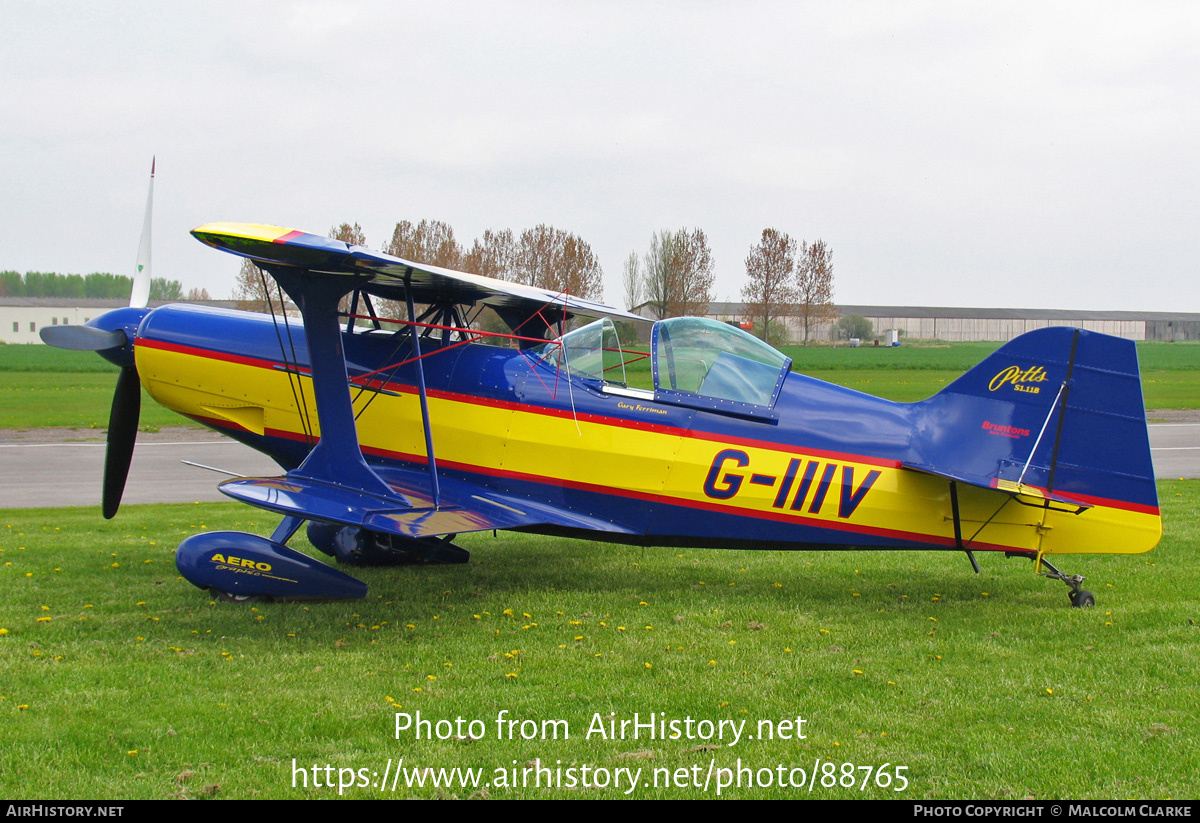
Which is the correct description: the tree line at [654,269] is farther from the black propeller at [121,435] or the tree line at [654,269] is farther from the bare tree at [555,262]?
the black propeller at [121,435]

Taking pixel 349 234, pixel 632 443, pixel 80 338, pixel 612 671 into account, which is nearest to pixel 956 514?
pixel 632 443

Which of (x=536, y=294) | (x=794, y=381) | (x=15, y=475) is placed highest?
(x=536, y=294)

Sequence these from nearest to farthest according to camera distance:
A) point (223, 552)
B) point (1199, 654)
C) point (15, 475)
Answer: point (1199, 654) → point (223, 552) → point (15, 475)

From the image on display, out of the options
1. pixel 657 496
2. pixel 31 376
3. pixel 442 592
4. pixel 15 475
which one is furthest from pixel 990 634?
pixel 31 376

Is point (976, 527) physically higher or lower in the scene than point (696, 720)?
higher

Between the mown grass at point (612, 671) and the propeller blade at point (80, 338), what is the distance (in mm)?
1823

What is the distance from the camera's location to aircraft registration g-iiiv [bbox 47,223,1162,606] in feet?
20.3

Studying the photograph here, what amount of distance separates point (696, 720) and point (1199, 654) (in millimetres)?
3206

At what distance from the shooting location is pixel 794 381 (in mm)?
6875

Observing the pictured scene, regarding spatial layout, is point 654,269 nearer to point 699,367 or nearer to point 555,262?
point 555,262

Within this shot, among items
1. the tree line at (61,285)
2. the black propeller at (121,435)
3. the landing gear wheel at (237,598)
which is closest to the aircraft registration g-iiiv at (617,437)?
the landing gear wheel at (237,598)

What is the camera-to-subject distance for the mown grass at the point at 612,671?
3900 millimetres

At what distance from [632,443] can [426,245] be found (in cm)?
3622
